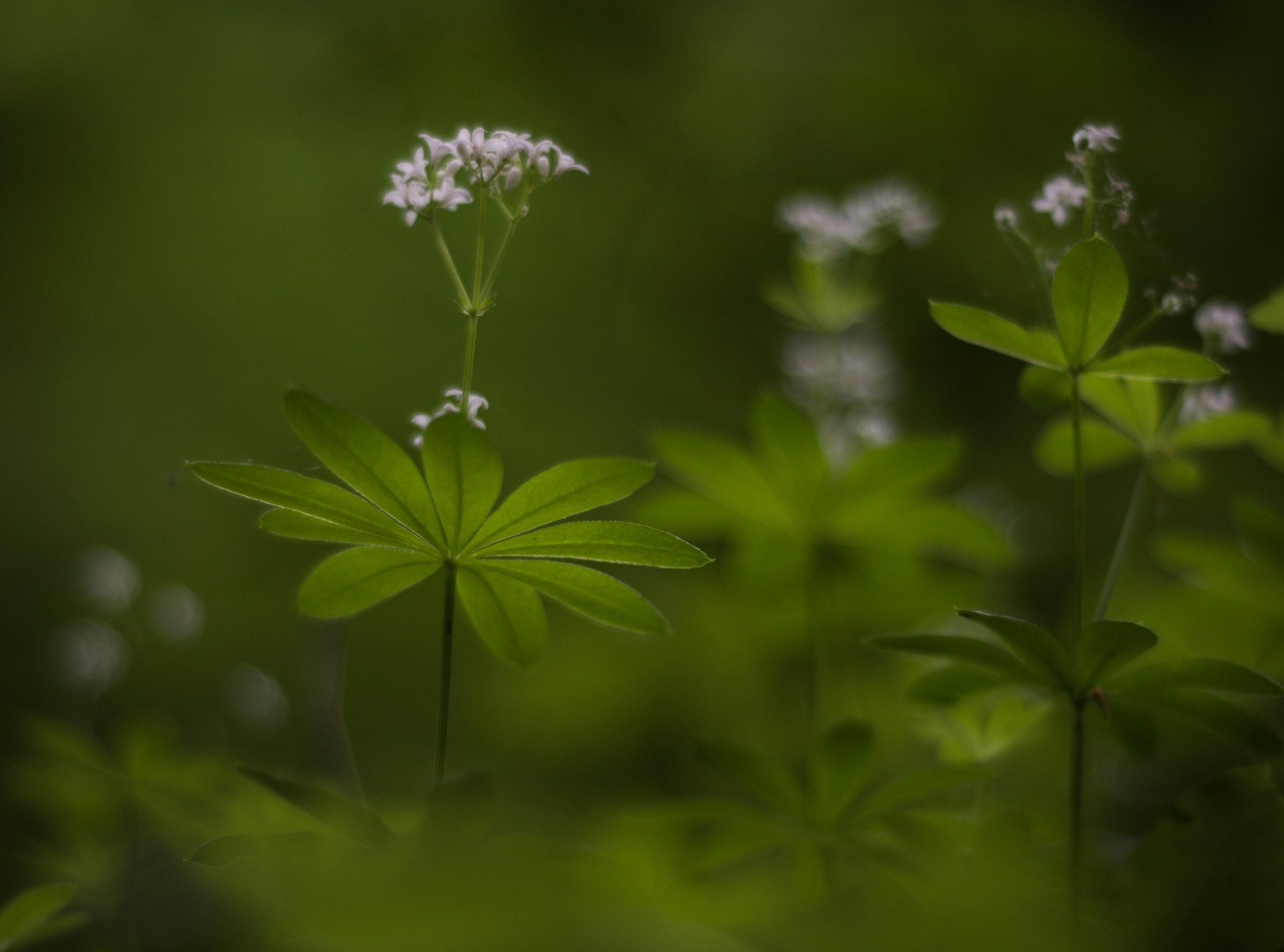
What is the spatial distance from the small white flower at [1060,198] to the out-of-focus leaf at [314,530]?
55 centimetres

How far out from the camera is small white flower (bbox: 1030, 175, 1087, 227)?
63 centimetres

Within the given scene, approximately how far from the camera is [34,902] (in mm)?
628

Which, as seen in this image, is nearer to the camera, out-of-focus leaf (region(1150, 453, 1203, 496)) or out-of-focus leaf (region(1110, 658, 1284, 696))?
out-of-focus leaf (region(1110, 658, 1284, 696))

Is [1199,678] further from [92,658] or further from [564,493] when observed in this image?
[92,658]

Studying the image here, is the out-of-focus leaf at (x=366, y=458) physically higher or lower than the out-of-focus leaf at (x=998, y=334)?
lower

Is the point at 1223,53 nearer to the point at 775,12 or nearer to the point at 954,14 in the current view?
the point at 954,14

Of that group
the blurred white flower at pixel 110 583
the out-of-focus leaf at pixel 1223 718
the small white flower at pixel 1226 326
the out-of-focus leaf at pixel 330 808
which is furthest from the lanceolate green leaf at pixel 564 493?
the blurred white flower at pixel 110 583

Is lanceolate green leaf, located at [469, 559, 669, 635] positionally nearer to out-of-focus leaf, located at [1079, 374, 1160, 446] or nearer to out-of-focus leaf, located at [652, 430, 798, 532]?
out-of-focus leaf, located at [652, 430, 798, 532]

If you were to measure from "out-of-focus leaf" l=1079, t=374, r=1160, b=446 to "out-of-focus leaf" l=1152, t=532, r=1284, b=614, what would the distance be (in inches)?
4.4

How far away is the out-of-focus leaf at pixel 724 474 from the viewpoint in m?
0.89

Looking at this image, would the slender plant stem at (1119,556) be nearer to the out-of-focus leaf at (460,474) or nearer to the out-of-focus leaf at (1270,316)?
the out-of-focus leaf at (1270,316)

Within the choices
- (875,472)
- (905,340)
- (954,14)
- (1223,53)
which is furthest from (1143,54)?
(875,472)

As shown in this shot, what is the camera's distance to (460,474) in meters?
0.57

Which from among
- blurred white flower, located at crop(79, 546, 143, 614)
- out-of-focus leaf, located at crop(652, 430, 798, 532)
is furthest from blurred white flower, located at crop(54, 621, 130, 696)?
out-of-focus leaf, located at crop(652, 430, 798, 532)
